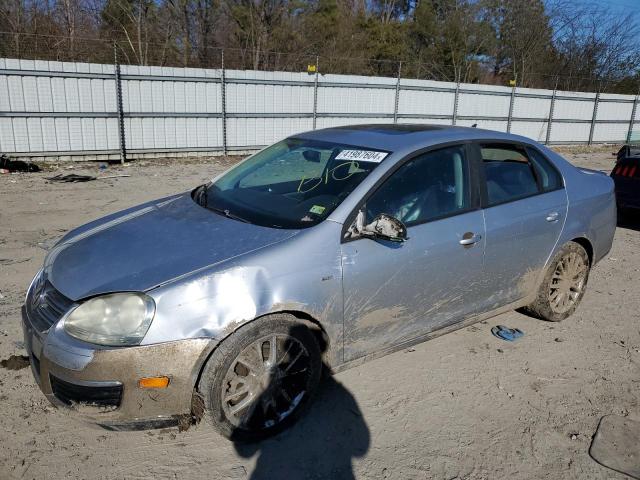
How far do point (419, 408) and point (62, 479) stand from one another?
1933mm

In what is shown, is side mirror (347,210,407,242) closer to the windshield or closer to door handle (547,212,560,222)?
the windshield

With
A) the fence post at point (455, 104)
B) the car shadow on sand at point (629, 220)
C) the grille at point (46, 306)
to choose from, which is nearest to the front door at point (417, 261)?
the grille at point (46, 306)

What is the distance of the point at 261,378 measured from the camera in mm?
2695

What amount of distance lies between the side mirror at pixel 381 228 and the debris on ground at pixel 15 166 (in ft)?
33.9

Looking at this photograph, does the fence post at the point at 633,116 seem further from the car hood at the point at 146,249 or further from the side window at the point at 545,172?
the car hood at the point at 146,249

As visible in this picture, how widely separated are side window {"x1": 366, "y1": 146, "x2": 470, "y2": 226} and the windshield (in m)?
0.18

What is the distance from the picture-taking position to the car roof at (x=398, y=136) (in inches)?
134

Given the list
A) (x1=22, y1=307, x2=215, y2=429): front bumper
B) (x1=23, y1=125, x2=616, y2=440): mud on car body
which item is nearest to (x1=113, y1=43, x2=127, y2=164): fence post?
(x1=23, y1=125, x2=616, y2=440): mud on car body

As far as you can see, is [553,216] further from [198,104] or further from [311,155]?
[198,104]

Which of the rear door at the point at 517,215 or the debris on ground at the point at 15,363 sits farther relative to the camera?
the rear door at the point at 517,215

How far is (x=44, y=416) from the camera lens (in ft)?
9.52

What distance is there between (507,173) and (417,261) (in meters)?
1.30

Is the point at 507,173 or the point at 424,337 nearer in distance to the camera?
the point at 424,337

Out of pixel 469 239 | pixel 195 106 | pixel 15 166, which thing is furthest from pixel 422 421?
pixel 195 106
